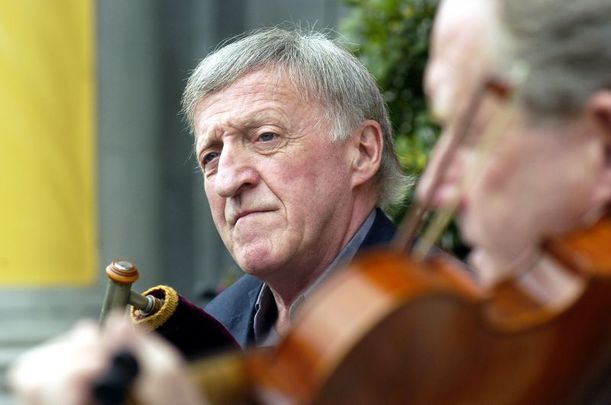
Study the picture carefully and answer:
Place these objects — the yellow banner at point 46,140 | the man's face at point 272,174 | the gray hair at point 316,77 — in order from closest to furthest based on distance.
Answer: the man's face at point 272,174 < the gray hair at point 316,77 < the yellow banner at point 46,140

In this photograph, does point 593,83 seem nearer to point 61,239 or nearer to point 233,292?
point 233,292

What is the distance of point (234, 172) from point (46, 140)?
3.20 metres

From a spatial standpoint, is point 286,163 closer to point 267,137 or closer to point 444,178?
point 267,137

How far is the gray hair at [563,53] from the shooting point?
140 cm

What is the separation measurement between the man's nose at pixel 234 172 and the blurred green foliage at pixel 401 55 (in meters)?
1.32

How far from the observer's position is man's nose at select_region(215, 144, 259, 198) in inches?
121

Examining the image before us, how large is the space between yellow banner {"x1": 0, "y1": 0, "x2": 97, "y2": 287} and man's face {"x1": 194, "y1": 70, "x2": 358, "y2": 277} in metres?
2.98

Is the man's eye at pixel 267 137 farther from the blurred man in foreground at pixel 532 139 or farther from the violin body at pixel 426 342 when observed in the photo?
the violin body at pixel 426 342

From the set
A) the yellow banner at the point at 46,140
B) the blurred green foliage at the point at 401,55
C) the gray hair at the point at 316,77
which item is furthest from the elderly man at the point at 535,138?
the yellow banner at the point at 46,140

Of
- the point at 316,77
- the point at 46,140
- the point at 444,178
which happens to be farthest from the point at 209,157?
the point at 46,140

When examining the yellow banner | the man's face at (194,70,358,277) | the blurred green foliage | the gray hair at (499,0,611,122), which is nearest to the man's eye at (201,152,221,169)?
the man's face at (194,70,358,277)

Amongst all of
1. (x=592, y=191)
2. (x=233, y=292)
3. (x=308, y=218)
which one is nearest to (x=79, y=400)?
(x=592, y=191)

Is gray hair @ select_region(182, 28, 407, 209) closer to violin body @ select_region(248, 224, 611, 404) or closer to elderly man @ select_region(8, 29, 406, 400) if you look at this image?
elderly man @ select_region(8, 29, 406, 400)

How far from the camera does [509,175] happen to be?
4.64 feet
